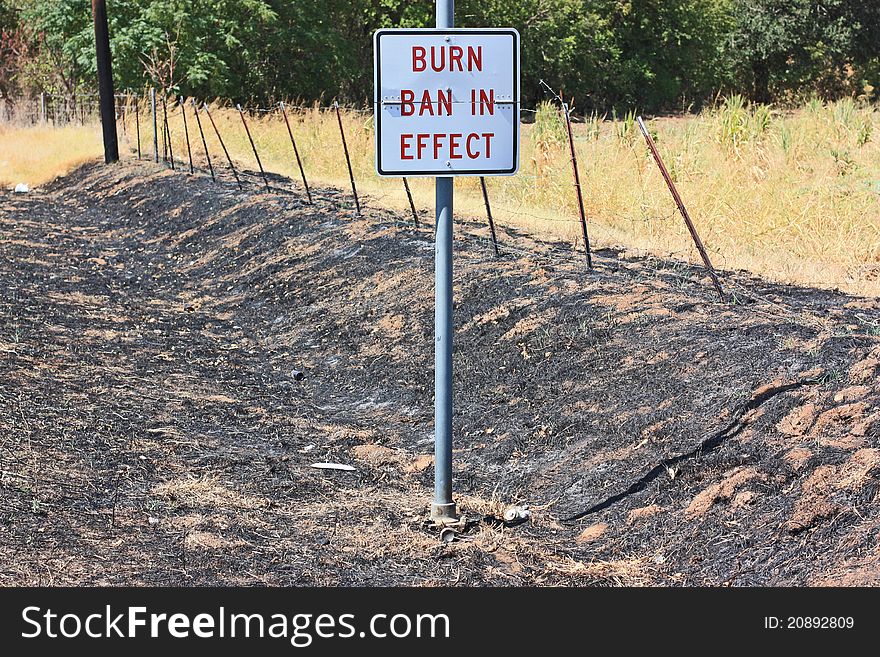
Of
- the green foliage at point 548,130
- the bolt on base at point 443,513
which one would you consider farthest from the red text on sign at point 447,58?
the green foliage at point 548,130

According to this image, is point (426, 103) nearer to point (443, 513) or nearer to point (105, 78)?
point (443, 513)

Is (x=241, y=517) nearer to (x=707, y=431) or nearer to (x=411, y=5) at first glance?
(x=707, y=431)

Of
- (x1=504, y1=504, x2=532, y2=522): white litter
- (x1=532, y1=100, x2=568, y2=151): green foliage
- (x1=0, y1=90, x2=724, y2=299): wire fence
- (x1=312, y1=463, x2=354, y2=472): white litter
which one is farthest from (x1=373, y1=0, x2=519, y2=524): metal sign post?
(x1=532, y1=100, x2=568, y2=151): green foliage

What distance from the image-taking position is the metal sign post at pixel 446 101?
502 cm

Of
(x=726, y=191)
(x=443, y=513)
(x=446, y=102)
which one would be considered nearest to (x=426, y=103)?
(x=446, y=102)

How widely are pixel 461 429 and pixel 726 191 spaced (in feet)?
21.2

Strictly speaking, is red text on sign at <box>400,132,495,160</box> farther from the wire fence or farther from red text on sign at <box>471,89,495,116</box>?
the wire fence

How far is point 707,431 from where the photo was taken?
621 cm

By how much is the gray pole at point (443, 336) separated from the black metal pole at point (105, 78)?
67.7 feet

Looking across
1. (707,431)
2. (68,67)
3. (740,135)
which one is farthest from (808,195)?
(68,67)

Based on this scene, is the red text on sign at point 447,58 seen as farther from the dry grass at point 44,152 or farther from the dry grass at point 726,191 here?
the dry grass at point 44,152

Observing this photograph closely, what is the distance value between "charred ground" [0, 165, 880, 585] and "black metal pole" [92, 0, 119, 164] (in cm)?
1380

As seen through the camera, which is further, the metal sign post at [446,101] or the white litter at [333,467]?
the white litter at [333,467]

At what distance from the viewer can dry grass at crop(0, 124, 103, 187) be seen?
25.7 m
